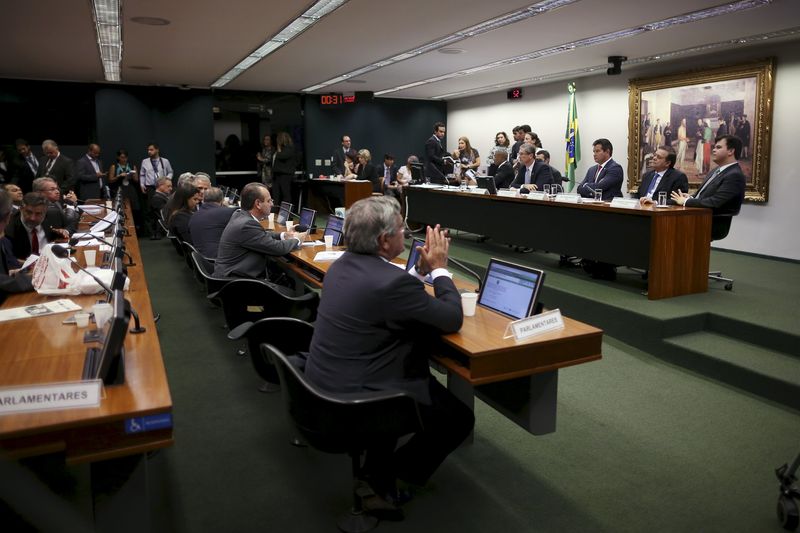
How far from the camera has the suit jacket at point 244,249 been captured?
13.3 feet

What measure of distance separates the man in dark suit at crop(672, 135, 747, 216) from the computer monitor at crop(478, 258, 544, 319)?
121 inches

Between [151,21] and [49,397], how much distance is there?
18.9 ft

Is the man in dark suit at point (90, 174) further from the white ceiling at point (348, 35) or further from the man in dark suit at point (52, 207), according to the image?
the man in dark suit at point (52, 207)

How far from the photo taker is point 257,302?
363 centimetres

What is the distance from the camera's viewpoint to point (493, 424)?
10.6 feet

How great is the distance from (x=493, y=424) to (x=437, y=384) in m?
0.91

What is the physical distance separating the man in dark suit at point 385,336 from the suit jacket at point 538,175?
17.3ft

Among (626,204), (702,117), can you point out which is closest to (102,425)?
(626,204)

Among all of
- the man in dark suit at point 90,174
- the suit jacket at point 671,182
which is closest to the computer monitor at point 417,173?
the suit jacket at point 671,182

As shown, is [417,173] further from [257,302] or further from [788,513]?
[788,513]

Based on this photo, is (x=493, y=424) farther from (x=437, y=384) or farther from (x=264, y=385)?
(x=264, y=385)

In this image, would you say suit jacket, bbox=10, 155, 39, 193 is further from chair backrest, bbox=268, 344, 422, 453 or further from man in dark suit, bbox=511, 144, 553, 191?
chair backrest, bbox=268, 344, 422, 453

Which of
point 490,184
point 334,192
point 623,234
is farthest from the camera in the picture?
point 334,192

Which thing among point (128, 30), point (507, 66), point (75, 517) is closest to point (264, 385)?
point (75, 517)
